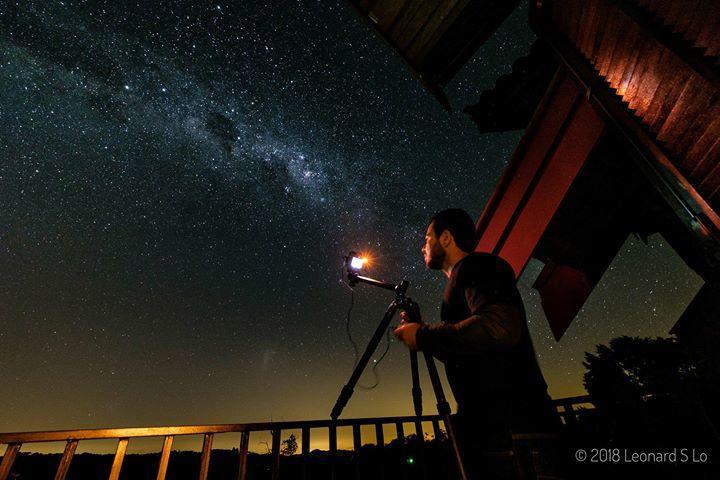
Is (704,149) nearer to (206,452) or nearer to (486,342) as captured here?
(486,342)

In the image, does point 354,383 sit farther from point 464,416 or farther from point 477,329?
point 477,329

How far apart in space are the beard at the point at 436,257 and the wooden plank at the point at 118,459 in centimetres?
214

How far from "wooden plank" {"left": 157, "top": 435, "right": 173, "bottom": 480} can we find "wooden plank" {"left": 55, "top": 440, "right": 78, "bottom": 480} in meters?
0.37

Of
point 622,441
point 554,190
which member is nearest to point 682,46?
point 554,190

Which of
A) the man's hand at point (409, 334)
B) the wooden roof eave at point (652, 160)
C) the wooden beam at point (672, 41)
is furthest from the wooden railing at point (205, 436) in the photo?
the wooden beam at point (672, 41)

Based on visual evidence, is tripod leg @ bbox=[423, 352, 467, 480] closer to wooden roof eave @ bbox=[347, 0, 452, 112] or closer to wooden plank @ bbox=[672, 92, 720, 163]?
wooden plank @ bbox=[672, 92, 720, 163]

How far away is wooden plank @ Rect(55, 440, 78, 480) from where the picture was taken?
1286 mm

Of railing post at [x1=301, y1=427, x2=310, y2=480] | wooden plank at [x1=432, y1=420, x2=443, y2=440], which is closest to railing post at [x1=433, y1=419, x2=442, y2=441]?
wooden plank at [x1=432, y1=420, x2=443, y2=440]

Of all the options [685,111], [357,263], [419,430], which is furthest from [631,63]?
[419,430]

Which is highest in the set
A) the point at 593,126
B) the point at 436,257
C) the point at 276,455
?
the point at 593,126

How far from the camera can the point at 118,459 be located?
1430 mm

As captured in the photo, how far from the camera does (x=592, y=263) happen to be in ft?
12.3

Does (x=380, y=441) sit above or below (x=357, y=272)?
below

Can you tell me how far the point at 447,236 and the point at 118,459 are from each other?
2.34m
